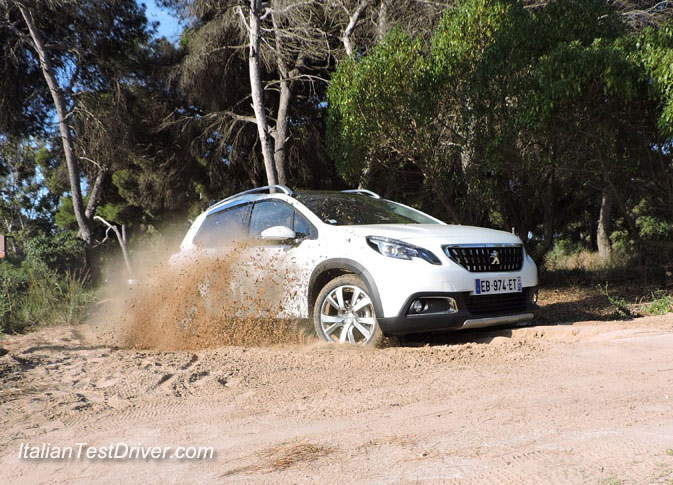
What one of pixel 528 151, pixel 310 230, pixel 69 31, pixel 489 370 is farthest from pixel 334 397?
pixel 69 31

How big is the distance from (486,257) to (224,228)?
2.94m

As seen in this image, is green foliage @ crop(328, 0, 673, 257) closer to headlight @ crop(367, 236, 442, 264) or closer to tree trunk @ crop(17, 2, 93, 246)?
headlight @ crop(367, 236, 442, 264)

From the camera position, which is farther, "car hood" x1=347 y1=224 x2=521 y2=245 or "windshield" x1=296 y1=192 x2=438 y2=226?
"windshield" x1=296 y1=192 x2=438 y2=226

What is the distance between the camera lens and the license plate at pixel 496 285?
17.1 feet

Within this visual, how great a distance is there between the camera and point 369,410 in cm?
351

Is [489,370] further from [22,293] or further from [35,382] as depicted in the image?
[22,293]

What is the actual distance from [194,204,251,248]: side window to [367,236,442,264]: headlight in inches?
68.2

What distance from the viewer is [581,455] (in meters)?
2.52

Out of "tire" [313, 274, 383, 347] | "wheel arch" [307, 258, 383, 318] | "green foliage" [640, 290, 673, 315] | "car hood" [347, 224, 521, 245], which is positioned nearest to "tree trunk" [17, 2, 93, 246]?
"wheel arch" [307, 258, 383, 318]

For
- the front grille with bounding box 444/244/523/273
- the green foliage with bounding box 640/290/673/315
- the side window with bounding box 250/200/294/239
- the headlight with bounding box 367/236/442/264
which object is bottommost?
the green foliage with bounding box 640/290/673/315

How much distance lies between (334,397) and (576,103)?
7280 mm

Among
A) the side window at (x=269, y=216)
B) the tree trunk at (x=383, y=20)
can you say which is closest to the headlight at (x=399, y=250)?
the side window at (x=269, y=216)

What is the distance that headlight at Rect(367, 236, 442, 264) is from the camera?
5.09 m

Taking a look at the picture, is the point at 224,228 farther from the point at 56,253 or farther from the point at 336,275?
the point at 56,253
